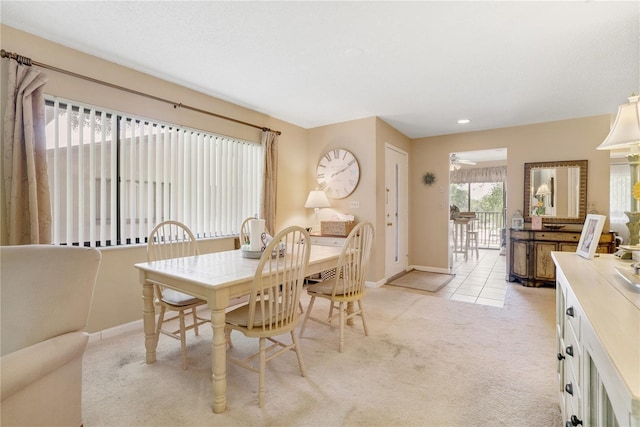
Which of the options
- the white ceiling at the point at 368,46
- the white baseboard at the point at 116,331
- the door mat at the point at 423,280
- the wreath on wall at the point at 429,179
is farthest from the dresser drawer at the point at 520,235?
the white baseboard at the point at 116,331

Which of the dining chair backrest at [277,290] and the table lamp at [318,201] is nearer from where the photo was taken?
the dining chair backrest at [277,290]

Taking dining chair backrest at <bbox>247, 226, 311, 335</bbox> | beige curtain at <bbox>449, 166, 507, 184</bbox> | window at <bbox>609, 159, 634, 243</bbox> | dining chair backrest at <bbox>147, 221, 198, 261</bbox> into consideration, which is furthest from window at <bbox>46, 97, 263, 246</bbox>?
window at <bbox>609, 159, 634, 243</bbox>

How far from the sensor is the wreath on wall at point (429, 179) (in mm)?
5246

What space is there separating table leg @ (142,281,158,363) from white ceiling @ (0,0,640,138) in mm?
1840

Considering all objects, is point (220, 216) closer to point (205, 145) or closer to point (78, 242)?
point (205, 145)

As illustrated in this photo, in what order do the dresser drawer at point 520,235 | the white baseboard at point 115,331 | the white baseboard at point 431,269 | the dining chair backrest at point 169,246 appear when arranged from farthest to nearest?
1. the white baseboard at point 431,269
2. the dresser drawer at point 520,235
3. the white baseboard at point 115,331
4. the dining chair backrest at point 169,246

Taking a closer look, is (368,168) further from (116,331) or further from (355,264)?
(116,331)

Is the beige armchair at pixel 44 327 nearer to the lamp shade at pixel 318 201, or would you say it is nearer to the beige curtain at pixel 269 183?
the beige curtain at pixel 269 183

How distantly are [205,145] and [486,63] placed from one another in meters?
2.92

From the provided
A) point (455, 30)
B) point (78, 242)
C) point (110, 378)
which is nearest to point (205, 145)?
point (78, 242)

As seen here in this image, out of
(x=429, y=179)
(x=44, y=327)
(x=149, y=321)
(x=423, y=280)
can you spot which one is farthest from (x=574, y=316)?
(x=429, y=179)

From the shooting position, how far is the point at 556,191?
14.4 ft

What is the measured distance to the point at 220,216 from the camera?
359 cm

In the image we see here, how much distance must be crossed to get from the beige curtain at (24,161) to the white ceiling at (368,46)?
0.89 ft
